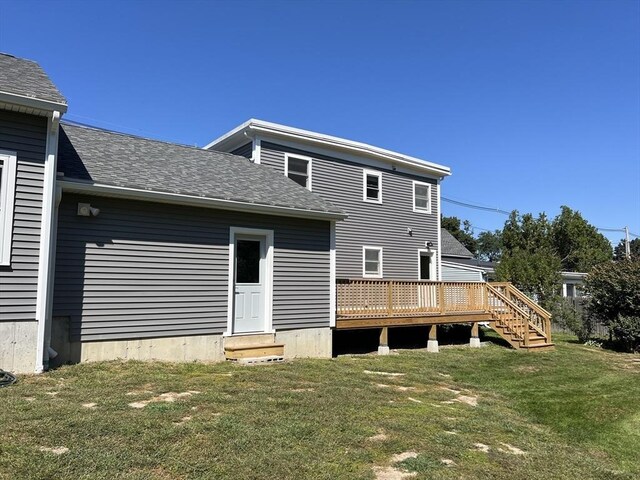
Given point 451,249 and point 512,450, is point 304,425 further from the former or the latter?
point 451,249

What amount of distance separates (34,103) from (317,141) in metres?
8.32

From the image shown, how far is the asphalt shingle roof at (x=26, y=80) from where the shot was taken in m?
6.14

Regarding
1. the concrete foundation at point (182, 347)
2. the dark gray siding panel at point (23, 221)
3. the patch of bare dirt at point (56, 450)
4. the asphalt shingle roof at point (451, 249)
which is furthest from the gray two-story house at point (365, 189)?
the patch of bare dirt at point (56, 450)

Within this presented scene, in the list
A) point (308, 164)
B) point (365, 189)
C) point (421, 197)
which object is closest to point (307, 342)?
point (308, 164)

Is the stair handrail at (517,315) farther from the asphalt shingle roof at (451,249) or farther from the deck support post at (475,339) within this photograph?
the asphalt shingle roof at (451,249)

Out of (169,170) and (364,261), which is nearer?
(169,170)

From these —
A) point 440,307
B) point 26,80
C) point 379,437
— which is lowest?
point 379,437

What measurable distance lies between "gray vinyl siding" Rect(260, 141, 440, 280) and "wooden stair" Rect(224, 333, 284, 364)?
520cm

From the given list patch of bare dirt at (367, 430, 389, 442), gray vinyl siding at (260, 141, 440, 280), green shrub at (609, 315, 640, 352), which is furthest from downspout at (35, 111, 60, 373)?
green shrub at (609, 315, 640, 352)

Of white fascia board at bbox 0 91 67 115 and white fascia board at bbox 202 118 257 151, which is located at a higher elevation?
white fascia board at bbox 202 118 257 151

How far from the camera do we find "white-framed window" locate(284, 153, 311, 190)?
13.0m

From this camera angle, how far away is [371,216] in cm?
1466

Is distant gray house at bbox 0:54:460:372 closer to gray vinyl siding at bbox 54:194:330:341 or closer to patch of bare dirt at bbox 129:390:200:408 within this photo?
gray vinyl siding at bbox 54:194:330:341

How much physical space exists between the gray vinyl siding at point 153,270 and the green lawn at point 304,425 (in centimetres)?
86
